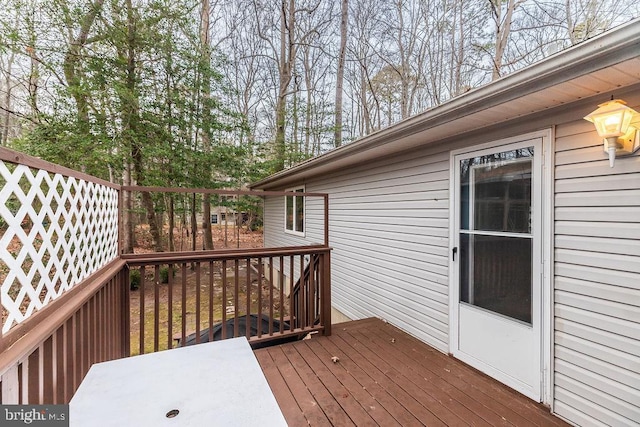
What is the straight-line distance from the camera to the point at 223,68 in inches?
390

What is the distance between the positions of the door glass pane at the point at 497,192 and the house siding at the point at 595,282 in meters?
0.23

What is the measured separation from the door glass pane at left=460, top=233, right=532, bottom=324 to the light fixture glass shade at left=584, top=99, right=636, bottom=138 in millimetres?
940

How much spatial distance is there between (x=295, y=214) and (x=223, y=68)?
603 cm

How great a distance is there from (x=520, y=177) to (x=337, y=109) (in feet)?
30.3

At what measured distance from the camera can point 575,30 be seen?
6.88m

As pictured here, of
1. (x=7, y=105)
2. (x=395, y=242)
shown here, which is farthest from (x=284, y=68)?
(x=395, y=242)

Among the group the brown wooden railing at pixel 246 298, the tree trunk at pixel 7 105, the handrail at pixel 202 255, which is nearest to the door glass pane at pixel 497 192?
the brown wooden railing at pixel 246 298

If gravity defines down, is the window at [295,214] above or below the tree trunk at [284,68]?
below

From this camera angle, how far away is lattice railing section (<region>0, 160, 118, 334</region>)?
104 cm

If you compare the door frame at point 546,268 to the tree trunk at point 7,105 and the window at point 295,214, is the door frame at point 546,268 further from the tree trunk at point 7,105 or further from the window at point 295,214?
the tree trunk at point 7,105

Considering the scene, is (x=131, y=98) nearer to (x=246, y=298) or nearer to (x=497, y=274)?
(x=246, y=298)

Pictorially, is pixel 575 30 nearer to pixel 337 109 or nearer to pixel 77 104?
pixel 337 109

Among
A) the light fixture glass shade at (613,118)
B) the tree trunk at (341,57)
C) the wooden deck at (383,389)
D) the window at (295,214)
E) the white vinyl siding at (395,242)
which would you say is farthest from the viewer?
the tree trunk at (341,57)

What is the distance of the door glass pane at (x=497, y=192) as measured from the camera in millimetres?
2430
